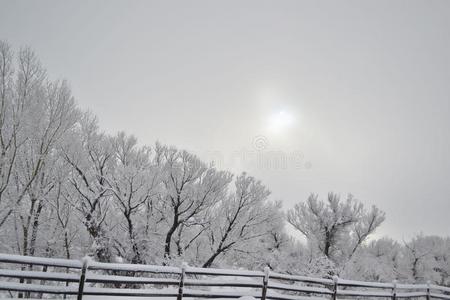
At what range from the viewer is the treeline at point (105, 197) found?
1411 cm

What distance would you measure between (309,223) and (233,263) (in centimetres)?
802

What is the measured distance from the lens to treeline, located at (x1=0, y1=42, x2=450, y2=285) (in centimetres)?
1411

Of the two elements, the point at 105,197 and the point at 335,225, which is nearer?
the point at 105,197

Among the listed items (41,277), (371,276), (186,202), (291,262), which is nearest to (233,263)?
(291,262)

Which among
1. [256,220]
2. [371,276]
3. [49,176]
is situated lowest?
[371,276]

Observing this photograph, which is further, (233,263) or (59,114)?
(233,263)

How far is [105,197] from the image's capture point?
1927cm

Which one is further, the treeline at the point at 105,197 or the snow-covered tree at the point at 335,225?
the snow-covered tree at the point at 335,225

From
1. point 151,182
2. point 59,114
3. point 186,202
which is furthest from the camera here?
point 186,202

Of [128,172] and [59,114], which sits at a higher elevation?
[59,114]

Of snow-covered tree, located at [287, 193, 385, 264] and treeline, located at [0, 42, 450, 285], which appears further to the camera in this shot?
snow-covered tree, located at [287, 193, 385, 264]

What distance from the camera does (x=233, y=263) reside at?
1072 inches

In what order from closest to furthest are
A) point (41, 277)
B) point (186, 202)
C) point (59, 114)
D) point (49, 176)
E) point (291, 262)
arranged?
point (41, 277) → point (59, 114) → point (49, 176) → point (186, 202) → point (291, 262)

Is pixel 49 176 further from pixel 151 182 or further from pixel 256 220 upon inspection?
pixel 256 220
